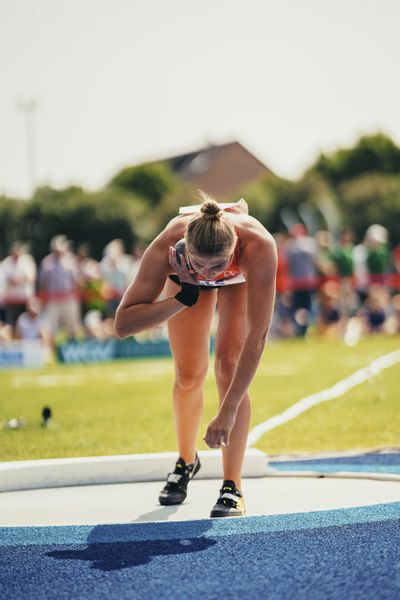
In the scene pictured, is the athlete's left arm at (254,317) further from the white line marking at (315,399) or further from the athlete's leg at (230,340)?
the white line marking at (315,399)

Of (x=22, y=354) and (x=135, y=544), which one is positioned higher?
(x=135, y=544)

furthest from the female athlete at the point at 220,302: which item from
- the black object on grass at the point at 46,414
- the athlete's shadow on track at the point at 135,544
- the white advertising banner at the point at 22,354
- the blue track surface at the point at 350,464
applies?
the white advertising banner at the point at 22,354

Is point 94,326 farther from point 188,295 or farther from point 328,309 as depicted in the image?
point 188,295

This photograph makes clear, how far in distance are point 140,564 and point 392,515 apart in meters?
1.34

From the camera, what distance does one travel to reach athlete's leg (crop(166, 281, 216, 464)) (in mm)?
5430

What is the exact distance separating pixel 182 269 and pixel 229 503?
120 centimetres

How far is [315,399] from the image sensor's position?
424 inches

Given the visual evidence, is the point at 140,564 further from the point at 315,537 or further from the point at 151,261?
the point at 151,261

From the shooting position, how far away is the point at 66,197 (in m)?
71.4

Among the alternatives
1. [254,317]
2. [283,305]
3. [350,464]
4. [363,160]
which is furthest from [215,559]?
[363,160]

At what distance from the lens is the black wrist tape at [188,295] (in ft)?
15.5

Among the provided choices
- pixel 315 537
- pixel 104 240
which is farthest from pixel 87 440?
pixel 104 240

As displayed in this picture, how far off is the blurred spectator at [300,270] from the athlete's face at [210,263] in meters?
16.9

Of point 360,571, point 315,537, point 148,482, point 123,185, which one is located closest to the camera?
point 360,571
